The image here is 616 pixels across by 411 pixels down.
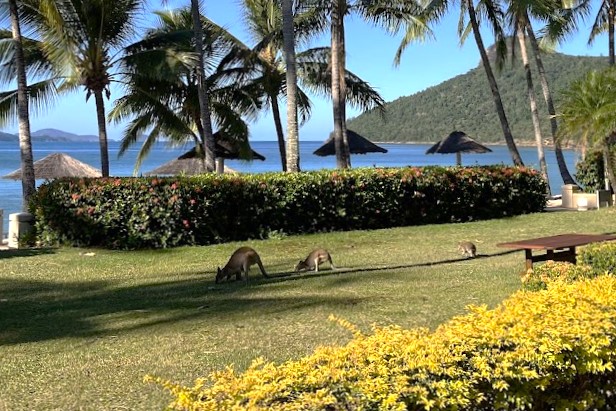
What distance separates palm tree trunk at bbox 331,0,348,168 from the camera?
65.5ft

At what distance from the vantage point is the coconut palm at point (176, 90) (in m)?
18.4

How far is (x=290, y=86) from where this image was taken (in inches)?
654

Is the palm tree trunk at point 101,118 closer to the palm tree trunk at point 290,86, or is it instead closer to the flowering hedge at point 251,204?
the flowering hedge at point 251,204

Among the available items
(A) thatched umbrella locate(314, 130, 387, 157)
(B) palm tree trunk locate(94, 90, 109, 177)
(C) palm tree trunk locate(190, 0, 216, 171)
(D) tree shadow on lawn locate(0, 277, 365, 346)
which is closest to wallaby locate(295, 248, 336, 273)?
(D) tree shadow on lawn locate(0, 277, 365, 346)

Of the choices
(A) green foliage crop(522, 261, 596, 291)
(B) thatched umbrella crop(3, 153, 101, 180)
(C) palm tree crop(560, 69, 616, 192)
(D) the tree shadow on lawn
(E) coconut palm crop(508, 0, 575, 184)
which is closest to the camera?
(A) green foliage crop(522, 261, 596, 291)

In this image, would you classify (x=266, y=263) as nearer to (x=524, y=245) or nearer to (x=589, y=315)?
(x=524, y=245)

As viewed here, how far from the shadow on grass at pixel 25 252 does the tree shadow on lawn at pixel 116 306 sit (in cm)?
291

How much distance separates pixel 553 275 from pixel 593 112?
41.3ft

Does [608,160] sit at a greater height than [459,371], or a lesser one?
greater

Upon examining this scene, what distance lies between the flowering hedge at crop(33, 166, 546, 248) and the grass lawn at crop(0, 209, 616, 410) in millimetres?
611

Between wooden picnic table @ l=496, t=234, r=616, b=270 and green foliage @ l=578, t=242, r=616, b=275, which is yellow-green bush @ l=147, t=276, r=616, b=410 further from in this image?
wooden picnic table @ l=496, t=234, r=616, b=270

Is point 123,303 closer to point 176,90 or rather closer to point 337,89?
point 337,89

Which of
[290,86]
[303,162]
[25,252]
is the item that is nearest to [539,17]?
[290,86]

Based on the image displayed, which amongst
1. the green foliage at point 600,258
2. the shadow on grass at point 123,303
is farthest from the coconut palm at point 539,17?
the shadow on grass at point 123,303
